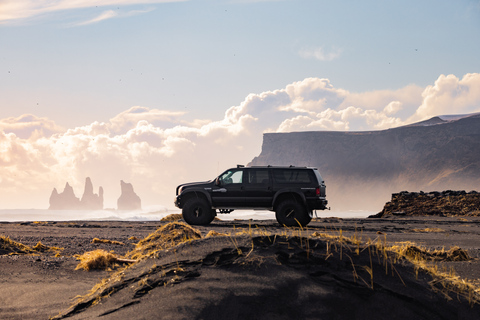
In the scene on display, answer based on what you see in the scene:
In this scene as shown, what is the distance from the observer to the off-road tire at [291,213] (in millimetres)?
18438

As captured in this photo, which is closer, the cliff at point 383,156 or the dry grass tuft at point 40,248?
the dry grass tuft at point 40,248

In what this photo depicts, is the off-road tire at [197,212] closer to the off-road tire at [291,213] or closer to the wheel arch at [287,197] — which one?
the wheel arch at [287,197]

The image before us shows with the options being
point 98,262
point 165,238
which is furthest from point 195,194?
point 98,262

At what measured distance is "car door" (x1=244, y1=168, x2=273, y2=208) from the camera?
749 inches

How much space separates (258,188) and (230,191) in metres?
1.10

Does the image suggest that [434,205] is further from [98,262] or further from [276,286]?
[276,286]

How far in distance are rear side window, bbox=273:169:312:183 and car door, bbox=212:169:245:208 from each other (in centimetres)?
140

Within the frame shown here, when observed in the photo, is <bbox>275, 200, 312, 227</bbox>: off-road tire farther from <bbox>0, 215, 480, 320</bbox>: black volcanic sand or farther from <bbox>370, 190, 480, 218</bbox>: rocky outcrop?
<bbox>370, 190, 480, 218</bbox>: rocky outcrop

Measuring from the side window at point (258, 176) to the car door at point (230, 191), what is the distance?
1.14 ft

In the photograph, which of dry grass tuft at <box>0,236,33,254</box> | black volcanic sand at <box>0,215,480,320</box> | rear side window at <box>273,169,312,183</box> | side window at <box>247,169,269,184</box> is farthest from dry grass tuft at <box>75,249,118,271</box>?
rear side window at <box>273,169,312,183</box>

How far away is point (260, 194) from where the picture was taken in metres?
19.1

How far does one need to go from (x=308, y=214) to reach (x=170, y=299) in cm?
1354

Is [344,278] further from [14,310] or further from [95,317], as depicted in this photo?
[14,310]

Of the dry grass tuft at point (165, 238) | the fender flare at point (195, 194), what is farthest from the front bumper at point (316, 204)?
the dry grass tuft at point (165, 238)
